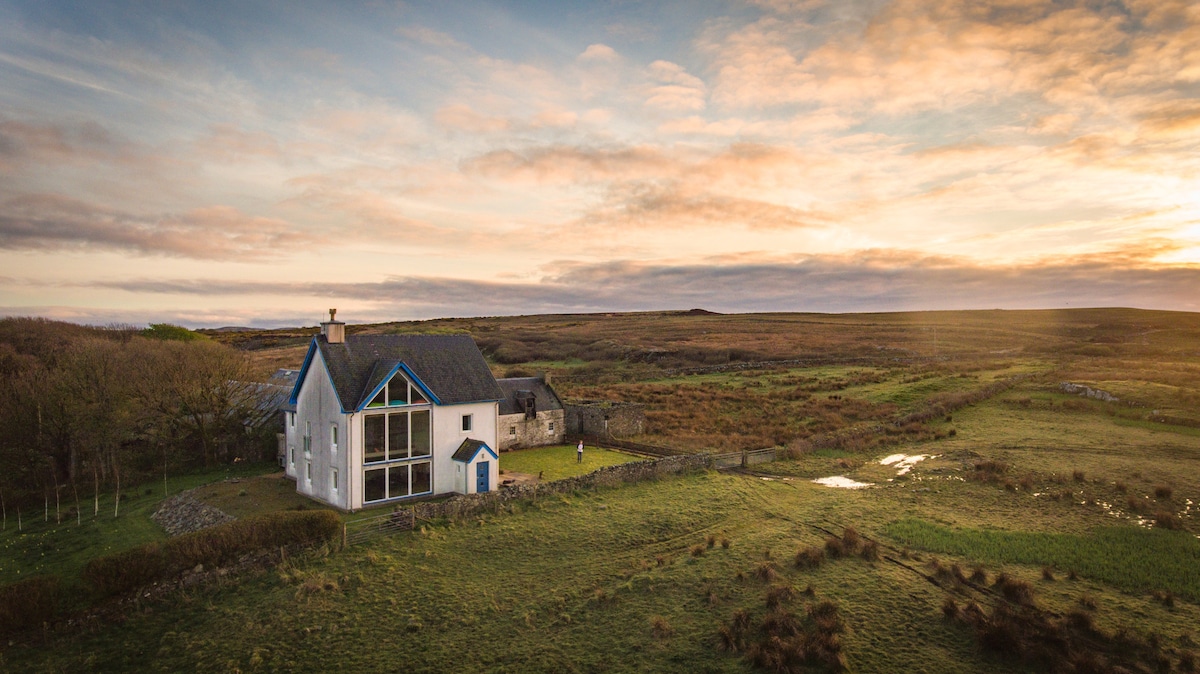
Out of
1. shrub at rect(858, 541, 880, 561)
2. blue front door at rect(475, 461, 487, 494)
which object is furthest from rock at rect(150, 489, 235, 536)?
shrub at rect(858, 541, 880, 561)

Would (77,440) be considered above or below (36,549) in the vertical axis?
above

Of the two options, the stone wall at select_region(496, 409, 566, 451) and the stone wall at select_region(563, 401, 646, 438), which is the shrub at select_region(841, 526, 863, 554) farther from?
the stone wall at select_region(496, 409, 566, 451)

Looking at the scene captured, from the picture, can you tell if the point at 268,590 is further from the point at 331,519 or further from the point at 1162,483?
the point at 1162,483

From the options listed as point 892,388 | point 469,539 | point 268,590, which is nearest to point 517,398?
point 469,539

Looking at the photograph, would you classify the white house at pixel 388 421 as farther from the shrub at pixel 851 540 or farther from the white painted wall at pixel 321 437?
the shrub at pixel 851 540

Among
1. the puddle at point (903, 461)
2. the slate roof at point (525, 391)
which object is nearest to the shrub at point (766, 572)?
the puddle at point (903, 461)

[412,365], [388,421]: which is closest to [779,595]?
[388,421]
